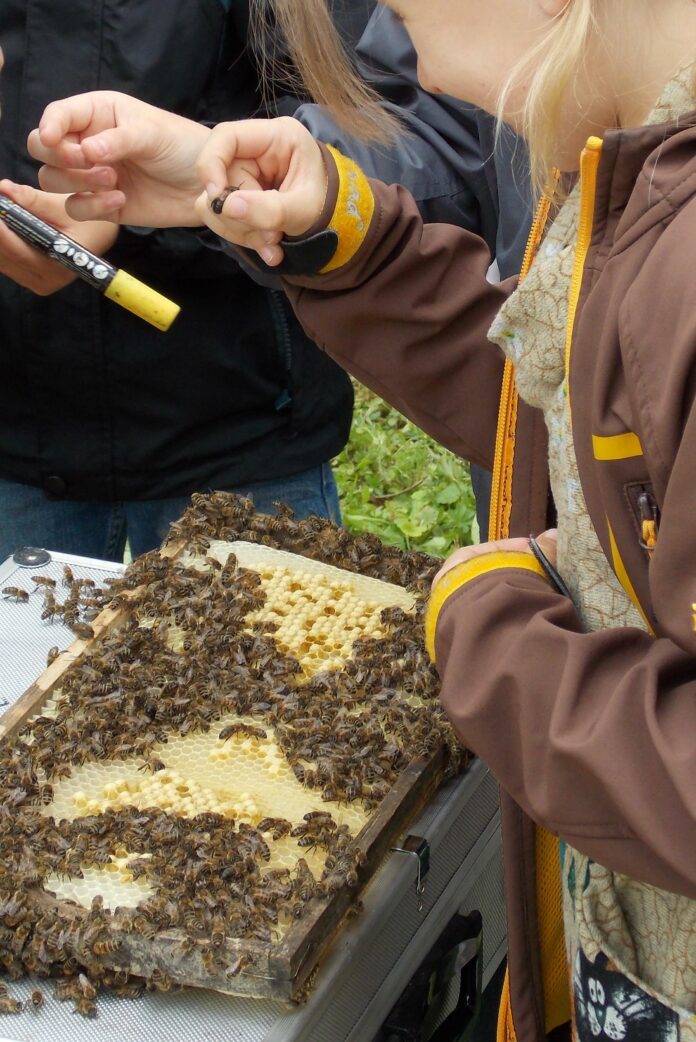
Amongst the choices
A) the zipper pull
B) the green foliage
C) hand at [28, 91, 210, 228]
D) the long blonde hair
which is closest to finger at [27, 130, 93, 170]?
hand at [28, 91, 210, 228]

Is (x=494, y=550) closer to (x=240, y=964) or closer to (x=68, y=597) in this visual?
(x=240, y=964)

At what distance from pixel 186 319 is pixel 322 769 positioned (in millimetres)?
1476

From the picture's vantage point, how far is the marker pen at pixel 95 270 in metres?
2.00

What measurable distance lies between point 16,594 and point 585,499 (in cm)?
138

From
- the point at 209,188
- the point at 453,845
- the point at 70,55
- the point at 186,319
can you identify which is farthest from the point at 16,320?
the point at 453,845

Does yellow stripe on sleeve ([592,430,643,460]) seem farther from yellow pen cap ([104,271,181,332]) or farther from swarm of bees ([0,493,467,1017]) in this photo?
yellow pen cap ([104,271,181,332])

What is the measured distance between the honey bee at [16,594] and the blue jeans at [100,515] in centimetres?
73

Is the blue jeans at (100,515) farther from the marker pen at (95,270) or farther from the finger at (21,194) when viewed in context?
the marker pen at (95,270)

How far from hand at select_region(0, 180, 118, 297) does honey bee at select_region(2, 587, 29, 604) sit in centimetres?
71

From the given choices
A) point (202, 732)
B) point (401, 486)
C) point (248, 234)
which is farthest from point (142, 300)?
point (401, 486)

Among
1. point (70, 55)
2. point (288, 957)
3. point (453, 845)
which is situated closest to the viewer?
point (288, 957)

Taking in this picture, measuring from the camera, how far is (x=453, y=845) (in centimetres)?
199

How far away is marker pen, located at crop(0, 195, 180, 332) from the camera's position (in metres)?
2.00

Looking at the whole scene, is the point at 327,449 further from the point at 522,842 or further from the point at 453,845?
the point at 522,842
